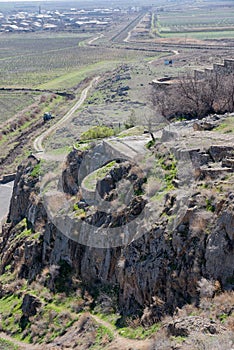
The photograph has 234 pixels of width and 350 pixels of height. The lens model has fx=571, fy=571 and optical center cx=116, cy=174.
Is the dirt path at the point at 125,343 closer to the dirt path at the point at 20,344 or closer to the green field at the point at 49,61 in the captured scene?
the dirt path at the point at 20,344

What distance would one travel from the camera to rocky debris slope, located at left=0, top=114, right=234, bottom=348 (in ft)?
49.9

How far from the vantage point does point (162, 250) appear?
16531 millimetres

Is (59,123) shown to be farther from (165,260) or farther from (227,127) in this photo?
Result: (165,260)

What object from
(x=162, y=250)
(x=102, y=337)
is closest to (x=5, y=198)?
(x=102, y=337)

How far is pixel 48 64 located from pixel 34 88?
24819 mm

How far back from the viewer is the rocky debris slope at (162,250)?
15195 millimetres

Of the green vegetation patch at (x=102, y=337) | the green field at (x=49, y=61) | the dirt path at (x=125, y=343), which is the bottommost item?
the green field at (x=49, y=61)

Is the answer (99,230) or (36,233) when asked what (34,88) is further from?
(99,230)

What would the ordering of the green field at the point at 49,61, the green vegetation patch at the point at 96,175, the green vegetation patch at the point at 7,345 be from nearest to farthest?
the green vegetation patch at the point at 7,345 → the green vegetation patch at the point at 96,175 → the green field at the point at 49,61

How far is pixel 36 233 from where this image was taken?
2486 centimetres

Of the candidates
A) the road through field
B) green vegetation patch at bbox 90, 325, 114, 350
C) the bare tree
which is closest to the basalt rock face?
green vegetation patch at bbox 90, 325, 114, 350

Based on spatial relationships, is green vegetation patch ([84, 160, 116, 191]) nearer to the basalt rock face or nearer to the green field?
the basalt rock face

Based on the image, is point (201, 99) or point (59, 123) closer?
point (201, 99)

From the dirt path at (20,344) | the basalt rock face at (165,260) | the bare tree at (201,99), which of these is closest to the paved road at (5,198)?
the bare tree at (201,99)
